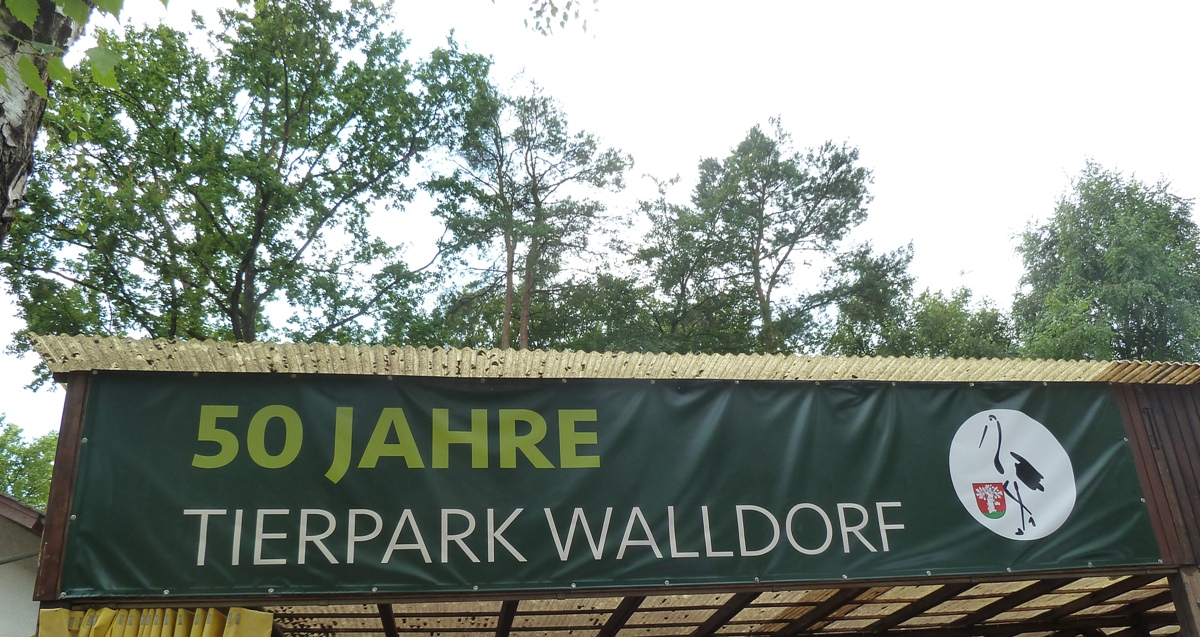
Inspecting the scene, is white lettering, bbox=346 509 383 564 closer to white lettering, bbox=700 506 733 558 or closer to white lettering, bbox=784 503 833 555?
white lettering, bbox=700 506 733 558

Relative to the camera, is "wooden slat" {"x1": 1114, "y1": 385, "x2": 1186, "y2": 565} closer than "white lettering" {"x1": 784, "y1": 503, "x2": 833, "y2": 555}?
No

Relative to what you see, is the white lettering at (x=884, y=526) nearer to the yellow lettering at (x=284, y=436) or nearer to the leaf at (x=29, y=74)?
the yellow lettering at (x=284, y=436)

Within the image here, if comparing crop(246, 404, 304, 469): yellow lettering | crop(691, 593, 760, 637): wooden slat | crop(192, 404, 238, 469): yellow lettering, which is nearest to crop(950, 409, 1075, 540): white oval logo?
crop(691, 593, 760, 637): wooden slat

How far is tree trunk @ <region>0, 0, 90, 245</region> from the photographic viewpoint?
2.82 m

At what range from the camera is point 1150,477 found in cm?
677

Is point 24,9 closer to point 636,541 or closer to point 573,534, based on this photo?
point 573,534

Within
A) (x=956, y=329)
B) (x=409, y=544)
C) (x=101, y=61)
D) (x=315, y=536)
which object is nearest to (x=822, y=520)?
(x=409, y=544)

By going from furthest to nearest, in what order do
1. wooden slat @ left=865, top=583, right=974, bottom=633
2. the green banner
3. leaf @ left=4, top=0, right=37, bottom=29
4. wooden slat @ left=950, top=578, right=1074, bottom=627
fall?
wooden slat @ left=865, top=583, right=974, bottom=633 < wooden slat @ left=950, top=578, right=1074, bottom=627 < the green banner < leaf @ left=4, top=0, right=37, bottom=29

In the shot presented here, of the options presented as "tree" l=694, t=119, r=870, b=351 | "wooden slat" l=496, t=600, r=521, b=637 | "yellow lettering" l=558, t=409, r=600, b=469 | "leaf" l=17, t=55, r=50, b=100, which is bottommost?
"wooden slat" l=496, t=600, r=521, b=637

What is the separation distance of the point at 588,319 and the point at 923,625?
15918 millimetres

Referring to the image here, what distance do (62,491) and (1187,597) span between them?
7620 mm

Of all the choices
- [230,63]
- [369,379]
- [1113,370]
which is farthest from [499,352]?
[230,63]

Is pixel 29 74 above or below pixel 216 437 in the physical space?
above

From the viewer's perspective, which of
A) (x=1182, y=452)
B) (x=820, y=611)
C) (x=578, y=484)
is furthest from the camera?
(x=820, y=611)
